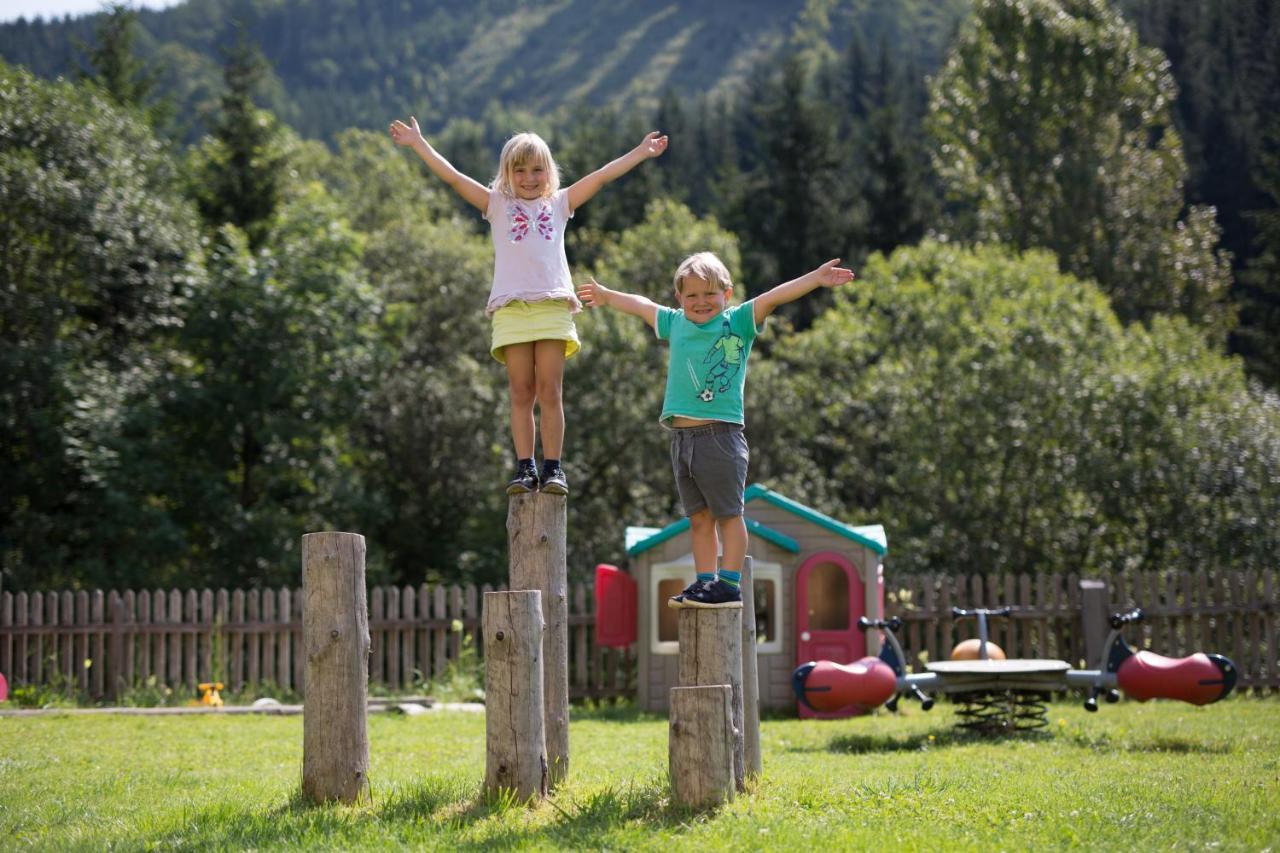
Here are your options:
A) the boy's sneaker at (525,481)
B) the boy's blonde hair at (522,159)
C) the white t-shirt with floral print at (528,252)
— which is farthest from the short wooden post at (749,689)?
the boy's blonde hair at (522,159)

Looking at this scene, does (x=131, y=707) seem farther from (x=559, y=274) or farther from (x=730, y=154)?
(x=730, y=154)

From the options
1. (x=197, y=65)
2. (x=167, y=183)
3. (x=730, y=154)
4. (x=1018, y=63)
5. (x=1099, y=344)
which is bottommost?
(x=1099, y=344)

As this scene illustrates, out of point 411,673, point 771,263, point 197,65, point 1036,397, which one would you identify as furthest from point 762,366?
point 197,65

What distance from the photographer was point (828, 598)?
1438 centimetres

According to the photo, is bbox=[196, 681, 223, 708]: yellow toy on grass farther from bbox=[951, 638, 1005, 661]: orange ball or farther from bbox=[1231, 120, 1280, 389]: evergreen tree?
bbox=[1231, 120, 1280, 389]: evergreen tree

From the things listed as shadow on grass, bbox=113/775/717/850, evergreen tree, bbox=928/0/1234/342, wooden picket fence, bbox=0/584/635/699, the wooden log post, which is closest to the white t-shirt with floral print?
the wooden log post

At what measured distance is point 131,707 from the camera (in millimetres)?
13672

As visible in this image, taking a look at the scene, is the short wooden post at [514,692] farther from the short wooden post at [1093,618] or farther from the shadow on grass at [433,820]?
the short wooden post at [1093,618]

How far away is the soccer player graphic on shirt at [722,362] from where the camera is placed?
6.75 m

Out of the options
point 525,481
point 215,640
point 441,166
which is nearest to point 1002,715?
point 525,481

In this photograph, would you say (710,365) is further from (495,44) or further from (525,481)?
(495,44)

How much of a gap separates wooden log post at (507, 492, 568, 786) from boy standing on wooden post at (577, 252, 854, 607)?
2.22 feet

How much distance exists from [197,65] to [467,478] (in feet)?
179

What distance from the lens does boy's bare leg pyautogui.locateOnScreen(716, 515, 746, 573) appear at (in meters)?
6.77
